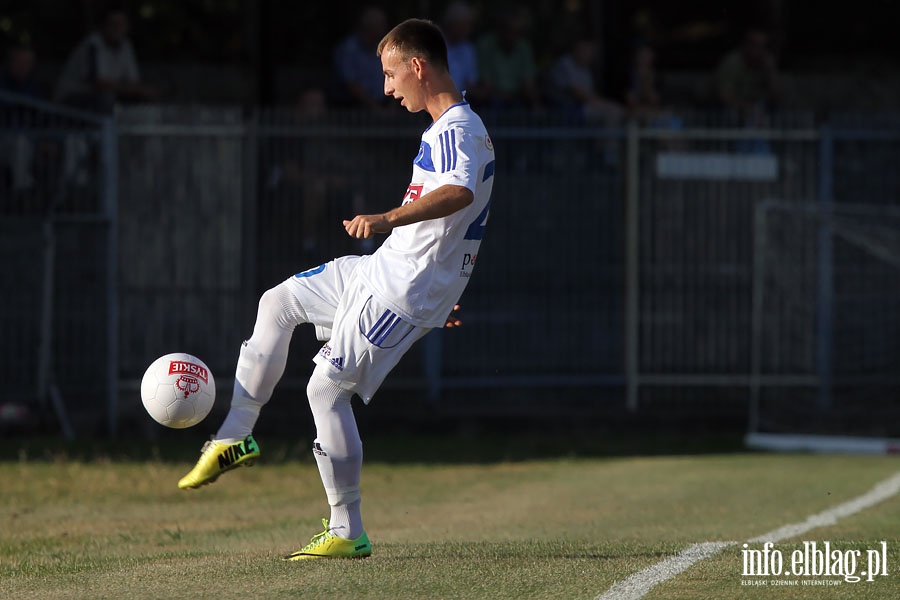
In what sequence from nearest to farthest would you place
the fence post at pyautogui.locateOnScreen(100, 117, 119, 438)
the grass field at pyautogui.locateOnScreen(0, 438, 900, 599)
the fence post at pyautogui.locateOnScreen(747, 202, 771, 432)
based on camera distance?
1. the grass field at pyautogui.locateOnScreen(0, 438, 900, 599)
2. the fence post at pyautogui.locateOnScreen(100, 117, 119, 438)
3. the fence post at pyautogui.locateOnScreen(747, 202, 771, 432)

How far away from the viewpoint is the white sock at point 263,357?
22.9ft

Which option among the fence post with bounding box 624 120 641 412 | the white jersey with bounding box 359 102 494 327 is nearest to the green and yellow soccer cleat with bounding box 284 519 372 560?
the white jersey with bounding box 359 102 494 327

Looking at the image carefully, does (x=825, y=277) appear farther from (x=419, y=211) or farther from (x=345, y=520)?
(x=419, y=211)

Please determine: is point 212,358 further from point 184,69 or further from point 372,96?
point 184,69

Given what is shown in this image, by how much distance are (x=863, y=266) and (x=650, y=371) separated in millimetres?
2569

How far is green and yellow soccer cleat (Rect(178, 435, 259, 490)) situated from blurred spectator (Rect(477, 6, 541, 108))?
10.1 m

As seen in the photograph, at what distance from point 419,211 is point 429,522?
384cm

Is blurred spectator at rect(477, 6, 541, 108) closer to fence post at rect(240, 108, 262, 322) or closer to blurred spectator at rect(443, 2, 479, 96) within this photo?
blurred spectator at rect(443, 2, 479, 96)

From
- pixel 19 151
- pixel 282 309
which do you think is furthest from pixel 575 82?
pixel 282 309

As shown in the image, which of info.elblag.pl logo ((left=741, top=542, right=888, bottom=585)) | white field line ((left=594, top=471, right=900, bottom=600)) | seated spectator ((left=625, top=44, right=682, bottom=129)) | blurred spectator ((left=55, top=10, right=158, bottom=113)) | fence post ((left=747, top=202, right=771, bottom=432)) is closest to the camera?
white field line ((left=594, top=471, right=900, bottom=600))

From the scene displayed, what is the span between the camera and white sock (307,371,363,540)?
6777 mm

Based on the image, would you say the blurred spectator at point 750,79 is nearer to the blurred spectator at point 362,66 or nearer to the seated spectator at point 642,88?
the seated spectator at point 642,88

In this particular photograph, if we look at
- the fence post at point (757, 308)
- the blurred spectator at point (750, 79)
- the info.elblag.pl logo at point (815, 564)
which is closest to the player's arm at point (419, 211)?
the info.elblag.pl logo at point (815, 564)

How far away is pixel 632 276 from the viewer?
15055 mm
